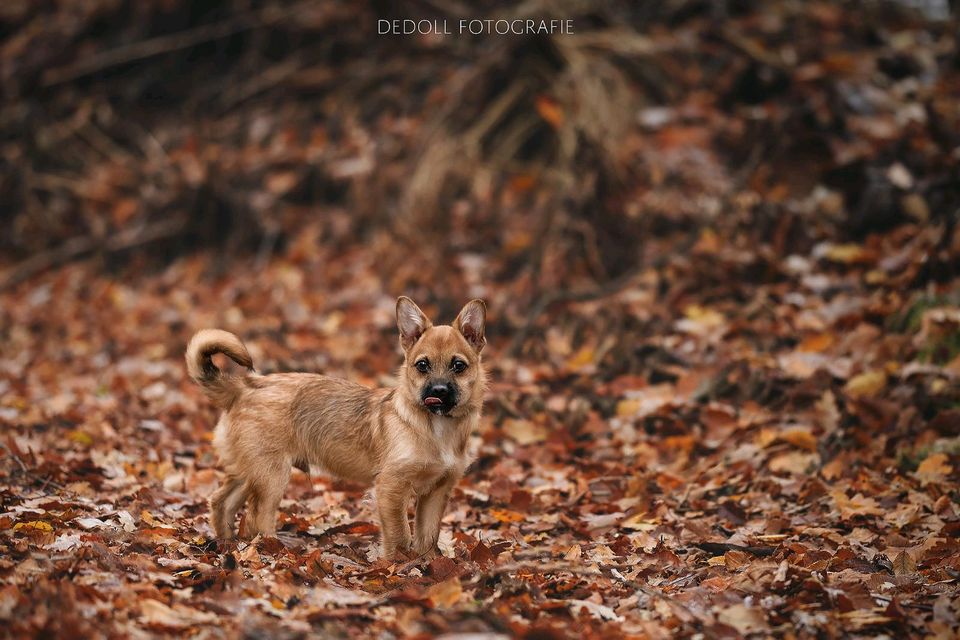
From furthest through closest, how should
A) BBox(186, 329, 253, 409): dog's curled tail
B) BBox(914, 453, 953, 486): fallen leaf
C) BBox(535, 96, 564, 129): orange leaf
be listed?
BBox(535, 96, 564, 129): orange leaf, BBox(914, 453, 953, 486): fallen leaf, BBox(186, 329, 253, 409): dog's curled tail

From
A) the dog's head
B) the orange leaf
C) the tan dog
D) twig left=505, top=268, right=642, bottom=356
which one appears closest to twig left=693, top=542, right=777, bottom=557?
the tan dog

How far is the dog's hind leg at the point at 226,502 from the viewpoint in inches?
221

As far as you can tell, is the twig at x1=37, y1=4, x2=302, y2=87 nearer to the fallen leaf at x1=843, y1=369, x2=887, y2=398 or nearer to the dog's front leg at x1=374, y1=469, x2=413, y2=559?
the fallen leaf at x1=843, y1=369, x2=887, y2=398

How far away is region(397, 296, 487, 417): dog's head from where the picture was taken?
5.38 m

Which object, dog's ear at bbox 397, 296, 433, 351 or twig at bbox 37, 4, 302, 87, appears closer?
dog's ear at bbox 397, 296, 433, 351

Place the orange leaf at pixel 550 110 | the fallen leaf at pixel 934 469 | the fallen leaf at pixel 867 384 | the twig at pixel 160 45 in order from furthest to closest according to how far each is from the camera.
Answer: the twig at pixel 160 45
the orange leaf at pixel 550 110
the fallen leaf at pixel 867 384
the fallen leaf at pixel 934 469

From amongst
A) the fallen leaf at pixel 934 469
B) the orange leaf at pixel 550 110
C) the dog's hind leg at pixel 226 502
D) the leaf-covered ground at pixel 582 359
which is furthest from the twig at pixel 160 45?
the fallen leaf at pixel 934 469

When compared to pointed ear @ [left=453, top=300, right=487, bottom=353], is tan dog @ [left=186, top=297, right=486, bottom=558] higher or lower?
lower

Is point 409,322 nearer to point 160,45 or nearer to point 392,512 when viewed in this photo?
point 392,512

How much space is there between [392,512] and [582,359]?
392 cm

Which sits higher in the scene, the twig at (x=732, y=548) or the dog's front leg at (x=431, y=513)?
the dog's front leg at (x=431, y=513)

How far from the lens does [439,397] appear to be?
5340 mm

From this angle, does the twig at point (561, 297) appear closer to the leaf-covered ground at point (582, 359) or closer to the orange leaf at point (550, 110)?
the leaf-covered ground at point (582, 359)

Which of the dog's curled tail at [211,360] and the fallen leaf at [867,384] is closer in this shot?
the dog's curled tail at [211,360]
